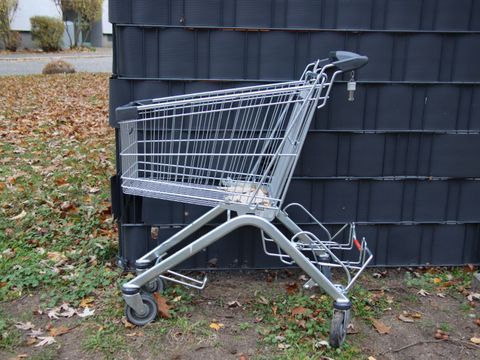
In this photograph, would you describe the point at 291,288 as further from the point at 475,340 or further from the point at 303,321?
the point at 475,340

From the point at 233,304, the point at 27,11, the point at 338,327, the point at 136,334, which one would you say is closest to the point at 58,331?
the point at 136,334

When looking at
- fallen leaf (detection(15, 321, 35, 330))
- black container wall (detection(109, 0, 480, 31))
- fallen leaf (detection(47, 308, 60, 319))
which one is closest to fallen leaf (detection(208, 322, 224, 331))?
fallen leaf (detection(47, 308, 60, 319))

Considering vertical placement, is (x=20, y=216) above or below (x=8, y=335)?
above

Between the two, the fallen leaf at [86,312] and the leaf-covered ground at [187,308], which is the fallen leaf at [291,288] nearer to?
the leaf-covered ground at [187,308]

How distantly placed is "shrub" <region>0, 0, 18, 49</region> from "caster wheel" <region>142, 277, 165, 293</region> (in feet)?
76.3

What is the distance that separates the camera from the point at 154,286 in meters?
3.60

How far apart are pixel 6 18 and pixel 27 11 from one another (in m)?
2.07

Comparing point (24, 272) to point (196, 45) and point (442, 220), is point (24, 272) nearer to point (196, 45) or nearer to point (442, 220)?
point (196, 45)

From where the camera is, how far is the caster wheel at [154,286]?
3590 millimetres

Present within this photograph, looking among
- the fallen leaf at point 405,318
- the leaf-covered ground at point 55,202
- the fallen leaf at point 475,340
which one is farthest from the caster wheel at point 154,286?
the fallen leaf at point 475,340

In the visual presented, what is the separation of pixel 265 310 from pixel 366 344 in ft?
2.12

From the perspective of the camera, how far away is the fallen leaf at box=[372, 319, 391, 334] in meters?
3.25

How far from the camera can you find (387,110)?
3768 mm

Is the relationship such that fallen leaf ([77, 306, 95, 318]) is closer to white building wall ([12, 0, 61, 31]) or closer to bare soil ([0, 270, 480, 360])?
bare soil ([0, 270, 480, 360])
